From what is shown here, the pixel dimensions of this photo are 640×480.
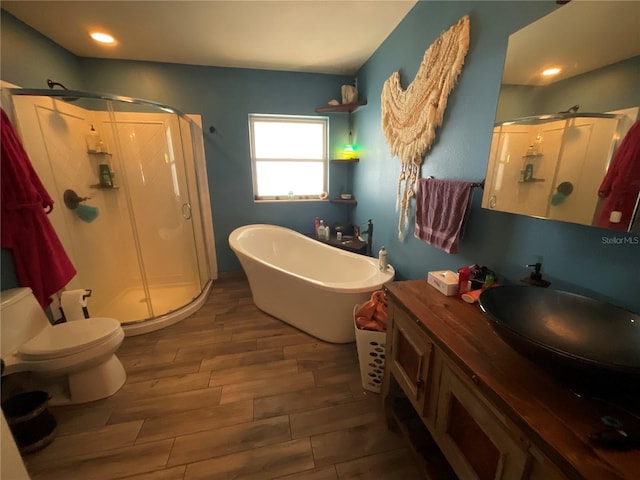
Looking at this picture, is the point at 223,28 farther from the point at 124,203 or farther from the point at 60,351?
the point at 60,351

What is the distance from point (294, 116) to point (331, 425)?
3145 mm

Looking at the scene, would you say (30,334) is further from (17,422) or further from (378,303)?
(378,303)

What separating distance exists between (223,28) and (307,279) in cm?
220

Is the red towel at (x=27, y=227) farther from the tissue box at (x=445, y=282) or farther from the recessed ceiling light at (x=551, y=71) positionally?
the recessed ceiling light at (x=551, y=71)

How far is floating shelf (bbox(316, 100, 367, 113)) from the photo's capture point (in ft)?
9.07

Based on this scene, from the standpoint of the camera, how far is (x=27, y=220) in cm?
157

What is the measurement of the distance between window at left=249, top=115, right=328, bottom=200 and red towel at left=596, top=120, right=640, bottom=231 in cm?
284

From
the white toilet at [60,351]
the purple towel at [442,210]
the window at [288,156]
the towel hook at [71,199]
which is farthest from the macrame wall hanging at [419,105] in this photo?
the towel hook at [71,199]

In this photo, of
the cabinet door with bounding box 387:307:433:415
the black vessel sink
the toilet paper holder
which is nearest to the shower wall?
the toilet paper holder

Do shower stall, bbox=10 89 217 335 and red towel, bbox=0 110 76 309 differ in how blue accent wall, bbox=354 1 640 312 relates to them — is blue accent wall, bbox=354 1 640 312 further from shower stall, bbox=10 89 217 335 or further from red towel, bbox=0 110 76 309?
red towel, bbox=0 110 76 309

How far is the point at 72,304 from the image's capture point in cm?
179

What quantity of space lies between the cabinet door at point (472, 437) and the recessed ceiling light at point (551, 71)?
1.16 metres

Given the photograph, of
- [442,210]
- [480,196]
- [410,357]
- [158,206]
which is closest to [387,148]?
[442,210]

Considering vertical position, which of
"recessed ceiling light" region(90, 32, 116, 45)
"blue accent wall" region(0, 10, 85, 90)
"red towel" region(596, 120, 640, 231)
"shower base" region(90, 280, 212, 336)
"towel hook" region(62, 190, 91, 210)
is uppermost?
"recessed ceiling light" region(90, 32, 116, 45)
